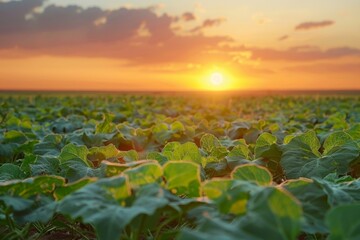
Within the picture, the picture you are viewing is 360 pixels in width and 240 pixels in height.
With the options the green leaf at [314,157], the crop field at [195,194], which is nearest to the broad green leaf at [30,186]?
the crop field at [195,194]

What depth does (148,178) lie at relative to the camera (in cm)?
185

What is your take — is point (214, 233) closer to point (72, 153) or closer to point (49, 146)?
point (72, 153)

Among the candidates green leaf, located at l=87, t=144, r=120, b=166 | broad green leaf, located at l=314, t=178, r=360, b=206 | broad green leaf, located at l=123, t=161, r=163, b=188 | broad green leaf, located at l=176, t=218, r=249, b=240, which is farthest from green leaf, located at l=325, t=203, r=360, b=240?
green leaf, located at l=87, t=144, r=120, b=166

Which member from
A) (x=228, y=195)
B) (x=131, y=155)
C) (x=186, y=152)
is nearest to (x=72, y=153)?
(x=131, y=155)

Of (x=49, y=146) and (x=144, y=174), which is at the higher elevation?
(x=144, y=174)

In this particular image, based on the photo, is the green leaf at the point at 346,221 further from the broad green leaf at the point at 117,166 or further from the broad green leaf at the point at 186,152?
the broad green leaf at the point at 186,152

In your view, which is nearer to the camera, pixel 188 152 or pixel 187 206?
pixel 187 206

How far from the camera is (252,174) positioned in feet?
6.43

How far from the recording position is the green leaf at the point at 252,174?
6.37 feet

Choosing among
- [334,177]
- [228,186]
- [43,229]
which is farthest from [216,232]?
[43,229]

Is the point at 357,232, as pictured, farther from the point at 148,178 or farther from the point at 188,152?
the point at 188,152

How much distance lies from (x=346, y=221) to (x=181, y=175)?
642 mm

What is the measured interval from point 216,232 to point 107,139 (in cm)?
307

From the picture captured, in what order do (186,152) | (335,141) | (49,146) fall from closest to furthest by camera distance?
(186,152), (335,141), (49,146)
